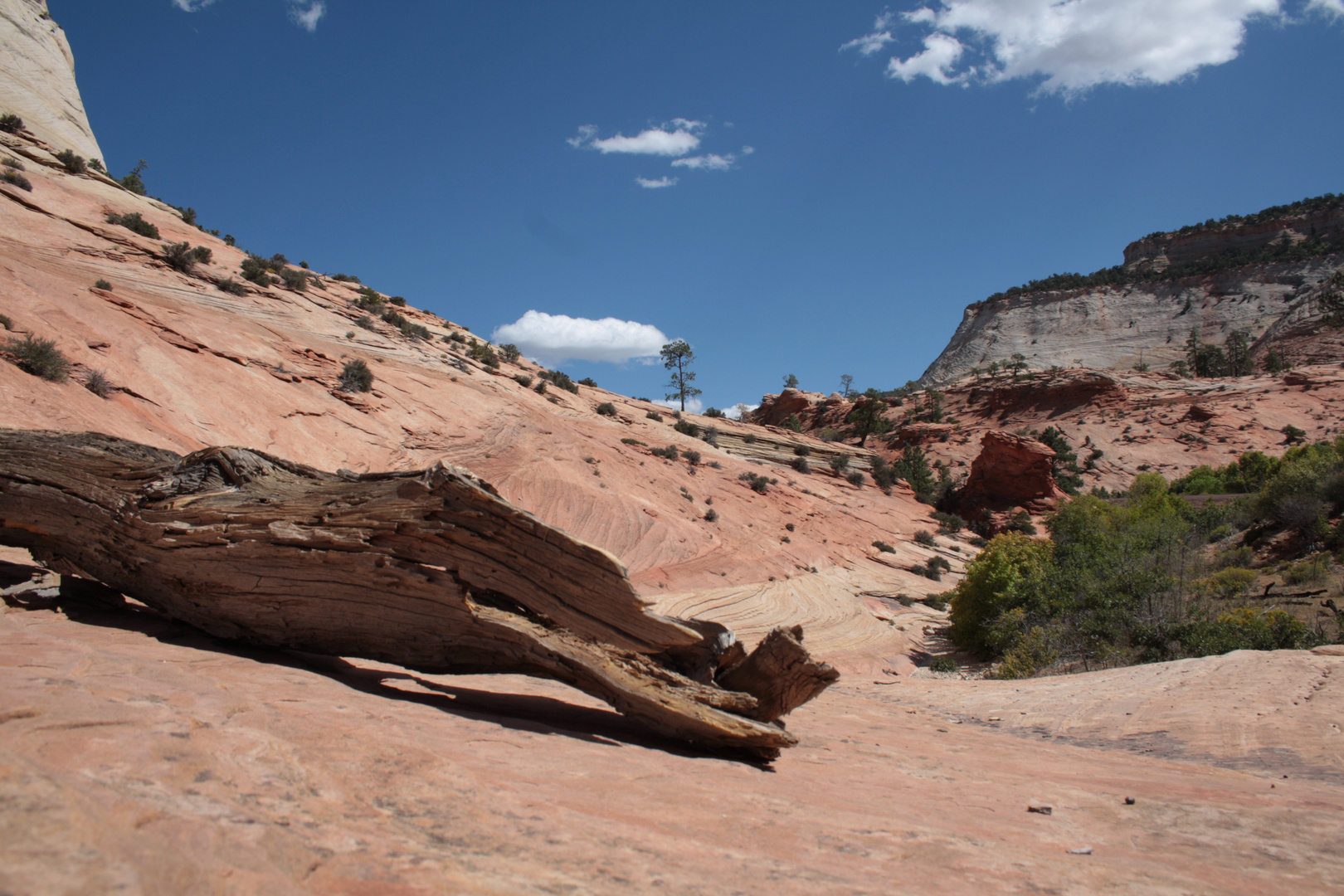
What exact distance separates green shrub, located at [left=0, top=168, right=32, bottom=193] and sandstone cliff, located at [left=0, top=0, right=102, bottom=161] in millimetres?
18131

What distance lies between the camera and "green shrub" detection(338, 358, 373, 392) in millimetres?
22125

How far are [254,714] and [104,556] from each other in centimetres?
348

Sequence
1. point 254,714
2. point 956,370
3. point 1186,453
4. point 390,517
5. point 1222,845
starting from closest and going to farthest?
1. point 254,714
2. point 1222,845
3. point 390,517
4. point 1186,453
5. point 956,370

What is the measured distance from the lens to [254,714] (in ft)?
12.8

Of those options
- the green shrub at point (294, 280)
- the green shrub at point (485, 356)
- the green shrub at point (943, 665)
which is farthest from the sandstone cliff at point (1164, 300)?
the green shrub at point (294, 280)

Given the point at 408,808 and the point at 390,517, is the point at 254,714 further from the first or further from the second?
the point at 390,517

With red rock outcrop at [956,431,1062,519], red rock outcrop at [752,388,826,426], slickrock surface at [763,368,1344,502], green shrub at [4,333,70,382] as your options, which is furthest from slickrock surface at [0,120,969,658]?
red rock outcrop at [752,388,826,426]

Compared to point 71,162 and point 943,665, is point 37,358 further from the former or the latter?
point 943,665

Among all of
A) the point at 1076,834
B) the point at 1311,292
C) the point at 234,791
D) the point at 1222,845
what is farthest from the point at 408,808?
the point at 1311,292

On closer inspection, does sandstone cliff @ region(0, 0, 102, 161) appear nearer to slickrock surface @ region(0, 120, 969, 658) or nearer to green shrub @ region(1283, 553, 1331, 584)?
slickrock surface @ region(0, 120, 969, 658)

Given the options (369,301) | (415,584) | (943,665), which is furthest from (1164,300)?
(415,584)

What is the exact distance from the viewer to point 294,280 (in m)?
27.5

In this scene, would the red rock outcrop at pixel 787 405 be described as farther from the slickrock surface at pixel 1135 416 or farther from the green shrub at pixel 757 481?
the green shrub at pixel 757 481

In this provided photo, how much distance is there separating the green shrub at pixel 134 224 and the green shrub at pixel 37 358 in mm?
12914
